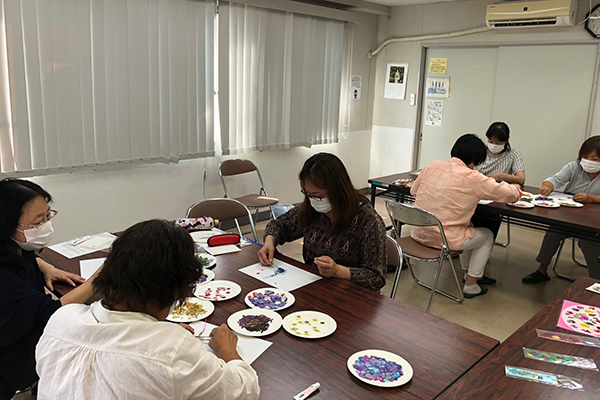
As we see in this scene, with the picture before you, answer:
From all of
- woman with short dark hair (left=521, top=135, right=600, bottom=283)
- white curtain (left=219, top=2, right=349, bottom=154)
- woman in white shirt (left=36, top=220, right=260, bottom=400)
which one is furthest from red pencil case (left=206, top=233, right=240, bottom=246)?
woman with short dark hair (left=521, top=135, right=600, bottom=283)

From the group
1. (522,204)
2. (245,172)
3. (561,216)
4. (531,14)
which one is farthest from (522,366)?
(531,14)

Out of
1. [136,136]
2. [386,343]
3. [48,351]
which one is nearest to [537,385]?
[386,343]

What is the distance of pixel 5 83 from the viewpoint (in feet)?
10.6

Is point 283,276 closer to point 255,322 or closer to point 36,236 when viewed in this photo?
point 255,322

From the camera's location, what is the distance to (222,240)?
94.9 inches

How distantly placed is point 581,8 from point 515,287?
284cm

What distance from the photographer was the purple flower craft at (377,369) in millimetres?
1369

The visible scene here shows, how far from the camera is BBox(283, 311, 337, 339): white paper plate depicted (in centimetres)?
159

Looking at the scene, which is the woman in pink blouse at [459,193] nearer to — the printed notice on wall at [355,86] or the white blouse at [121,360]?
the white blouse at [121,360]

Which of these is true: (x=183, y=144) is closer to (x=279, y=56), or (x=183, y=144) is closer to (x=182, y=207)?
(x=182, y=207)

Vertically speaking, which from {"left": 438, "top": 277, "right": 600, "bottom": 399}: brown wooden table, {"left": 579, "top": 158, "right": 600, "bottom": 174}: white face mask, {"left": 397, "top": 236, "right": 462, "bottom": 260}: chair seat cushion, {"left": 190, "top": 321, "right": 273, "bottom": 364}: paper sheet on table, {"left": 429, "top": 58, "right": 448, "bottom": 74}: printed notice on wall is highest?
{"left": 429, "top": 58, "right": 448, "bottom": 74}: printed notice on wall

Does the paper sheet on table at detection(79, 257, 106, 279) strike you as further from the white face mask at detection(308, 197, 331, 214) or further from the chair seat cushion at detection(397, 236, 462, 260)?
the chair seat cushion at detection(397, 236, 462, 260)

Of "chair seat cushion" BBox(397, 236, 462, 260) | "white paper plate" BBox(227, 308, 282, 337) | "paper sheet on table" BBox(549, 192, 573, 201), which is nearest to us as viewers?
"white paper plate" BBox(227, 308, 282, 337)

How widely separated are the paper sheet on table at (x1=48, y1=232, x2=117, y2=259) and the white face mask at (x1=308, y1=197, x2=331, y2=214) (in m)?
1.04
